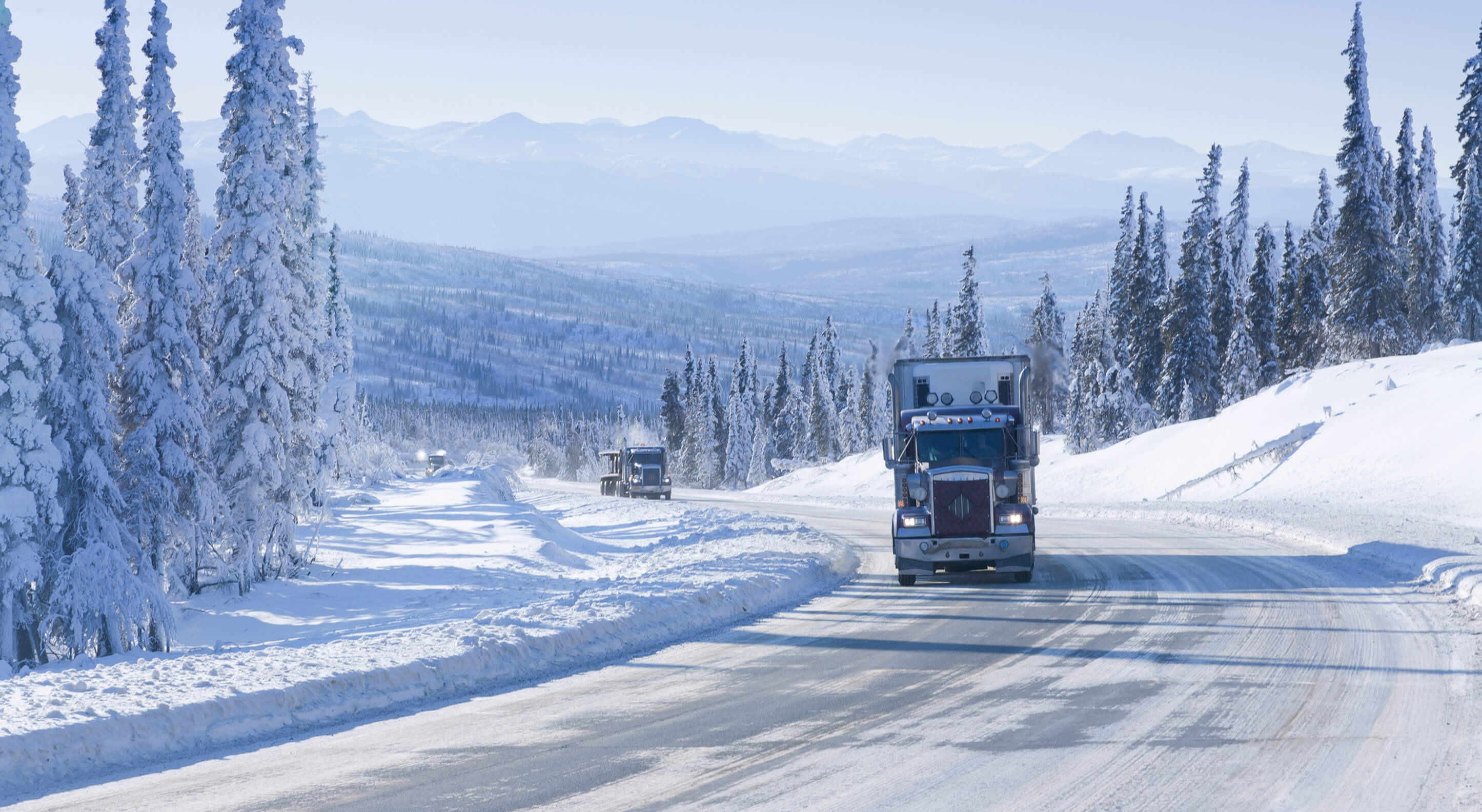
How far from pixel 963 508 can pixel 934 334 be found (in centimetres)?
8918

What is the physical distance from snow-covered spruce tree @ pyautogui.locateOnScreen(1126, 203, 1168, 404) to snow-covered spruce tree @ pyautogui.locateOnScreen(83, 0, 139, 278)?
54.7 metres

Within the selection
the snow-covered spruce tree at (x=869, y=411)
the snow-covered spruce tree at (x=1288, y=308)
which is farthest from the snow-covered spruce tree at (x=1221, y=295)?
the snow-covered spruce tree at (x=869, y=411)

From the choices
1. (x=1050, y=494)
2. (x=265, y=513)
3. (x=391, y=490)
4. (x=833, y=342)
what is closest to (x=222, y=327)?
(x=265, y=513)

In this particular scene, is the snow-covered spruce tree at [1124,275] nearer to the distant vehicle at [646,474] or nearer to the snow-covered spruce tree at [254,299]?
the distant vehicle at [646,474]

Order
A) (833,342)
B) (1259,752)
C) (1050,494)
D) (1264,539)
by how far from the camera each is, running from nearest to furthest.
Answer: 1. (1259,752)
2. (1264,539)
3. (1050,494)
4. (833,342)

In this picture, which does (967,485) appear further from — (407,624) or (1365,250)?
(1365,250)

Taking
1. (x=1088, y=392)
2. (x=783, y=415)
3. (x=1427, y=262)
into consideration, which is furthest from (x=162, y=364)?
(x=783, y=415)

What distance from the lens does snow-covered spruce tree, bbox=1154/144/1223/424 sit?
63.8 m

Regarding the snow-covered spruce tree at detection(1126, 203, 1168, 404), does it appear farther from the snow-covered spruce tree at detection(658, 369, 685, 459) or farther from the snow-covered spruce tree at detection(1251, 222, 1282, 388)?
the snow-covered spruce tree at detection(658, 369, 685, 459)

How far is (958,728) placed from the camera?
943 cm

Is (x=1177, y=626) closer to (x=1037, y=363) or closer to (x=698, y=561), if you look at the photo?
(x=698, y=561)

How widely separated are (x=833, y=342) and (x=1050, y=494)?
6372cm

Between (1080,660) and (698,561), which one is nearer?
(1080,660)

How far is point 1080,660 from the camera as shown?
1228cm
